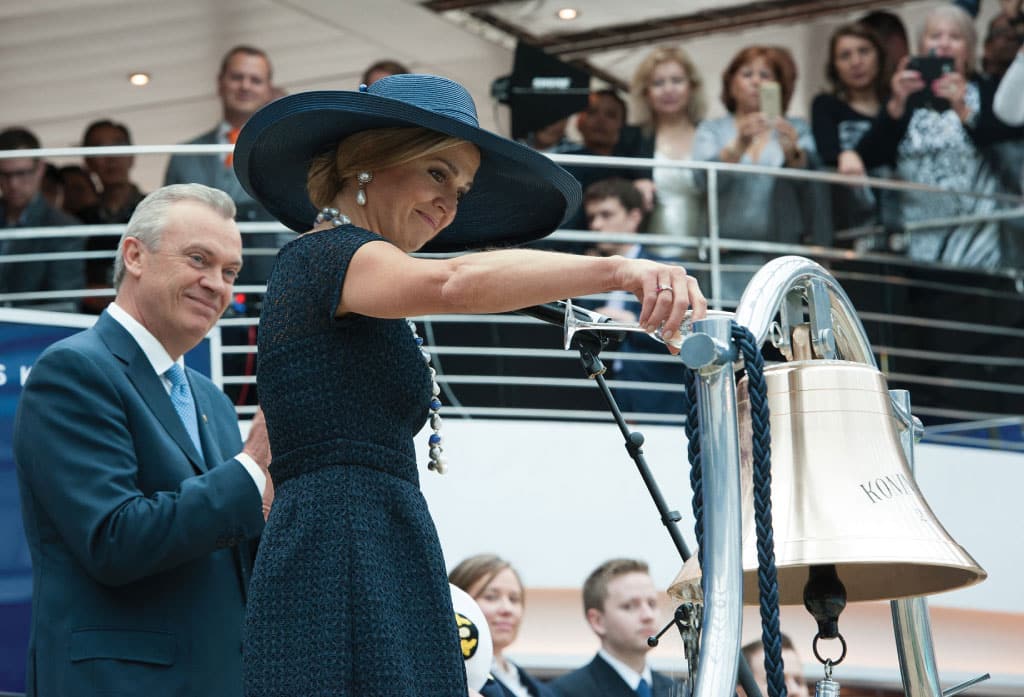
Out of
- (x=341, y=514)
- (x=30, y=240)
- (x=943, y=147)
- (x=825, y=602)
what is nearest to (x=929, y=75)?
(x=943, y=147)

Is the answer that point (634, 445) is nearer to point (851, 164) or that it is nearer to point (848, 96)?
point (851, 164)

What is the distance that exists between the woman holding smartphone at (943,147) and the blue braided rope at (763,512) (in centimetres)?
503

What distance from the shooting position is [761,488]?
1.31m

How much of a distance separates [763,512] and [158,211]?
55.4 inches

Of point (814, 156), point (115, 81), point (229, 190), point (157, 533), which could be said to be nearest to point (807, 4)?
point (814, 156)

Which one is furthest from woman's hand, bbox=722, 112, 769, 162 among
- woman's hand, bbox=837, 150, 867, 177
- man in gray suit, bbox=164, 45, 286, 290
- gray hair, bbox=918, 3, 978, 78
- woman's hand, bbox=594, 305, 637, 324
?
man in gray suit, bbox=164, 45, 286, 290

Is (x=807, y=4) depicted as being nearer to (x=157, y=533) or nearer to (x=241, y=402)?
(x=241, y=402)

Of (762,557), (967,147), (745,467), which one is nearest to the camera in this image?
(762,557)

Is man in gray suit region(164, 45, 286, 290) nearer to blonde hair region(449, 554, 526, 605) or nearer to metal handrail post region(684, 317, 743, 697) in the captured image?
blonde hair region(449, 554, 526, 605)

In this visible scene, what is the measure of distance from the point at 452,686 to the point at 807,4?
804 centimetres

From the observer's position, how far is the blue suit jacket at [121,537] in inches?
79.7

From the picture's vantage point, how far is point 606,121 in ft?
20.8

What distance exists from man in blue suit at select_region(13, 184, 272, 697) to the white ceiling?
6.65 meters

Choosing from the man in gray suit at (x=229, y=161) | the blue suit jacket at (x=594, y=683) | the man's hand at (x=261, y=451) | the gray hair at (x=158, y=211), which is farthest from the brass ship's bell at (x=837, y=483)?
the man in gray suit at (x=229, y=161)
